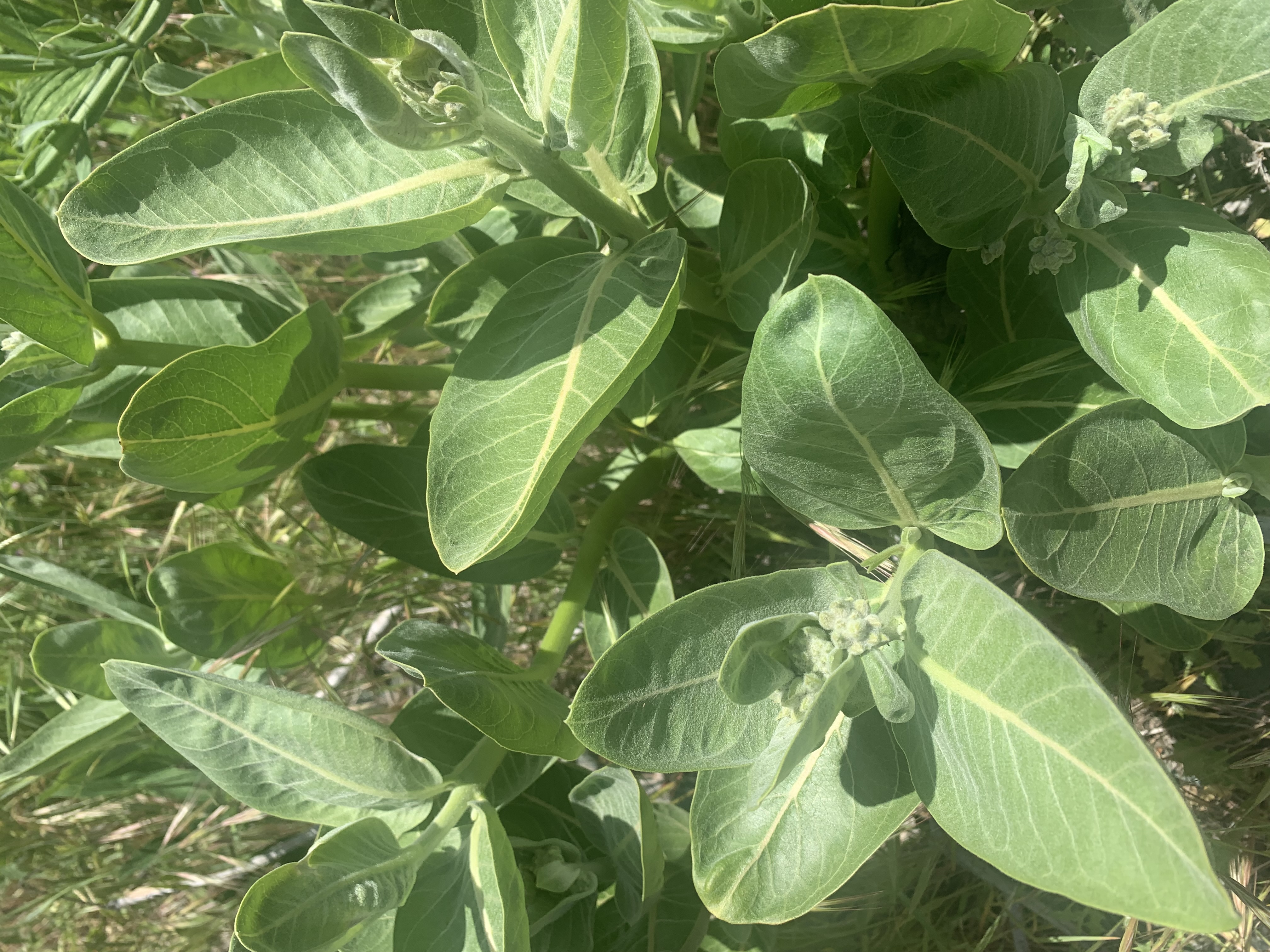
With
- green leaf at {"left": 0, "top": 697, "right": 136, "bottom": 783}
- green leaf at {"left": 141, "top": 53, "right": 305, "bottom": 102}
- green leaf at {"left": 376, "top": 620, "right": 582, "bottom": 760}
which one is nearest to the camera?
green leaf at {"left": 376, "top": 620, "right": 582, "bottom": 760}

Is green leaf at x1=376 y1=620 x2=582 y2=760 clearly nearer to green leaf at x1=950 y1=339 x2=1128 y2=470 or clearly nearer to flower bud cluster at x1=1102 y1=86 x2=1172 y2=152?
green leaf at x1=950 y1=339 x2=1128 y2=470

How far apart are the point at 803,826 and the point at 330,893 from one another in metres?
0.58

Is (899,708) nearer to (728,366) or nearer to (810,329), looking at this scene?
(810,329)

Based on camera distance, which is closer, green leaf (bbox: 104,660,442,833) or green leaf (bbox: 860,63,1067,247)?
green leaf (bbox: 860,63,1067,247)

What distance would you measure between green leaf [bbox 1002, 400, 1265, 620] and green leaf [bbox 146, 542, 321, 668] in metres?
1.33

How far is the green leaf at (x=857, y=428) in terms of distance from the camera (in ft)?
3.06

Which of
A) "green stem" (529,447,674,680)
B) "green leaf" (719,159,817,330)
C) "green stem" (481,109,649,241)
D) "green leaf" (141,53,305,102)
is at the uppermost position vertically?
"green leaf" (141,53,305,102)

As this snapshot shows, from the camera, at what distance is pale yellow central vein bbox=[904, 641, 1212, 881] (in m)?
0.78

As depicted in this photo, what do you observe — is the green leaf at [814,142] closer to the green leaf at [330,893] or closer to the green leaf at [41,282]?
the green leaf at [41,282]

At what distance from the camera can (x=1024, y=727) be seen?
2.99 ft

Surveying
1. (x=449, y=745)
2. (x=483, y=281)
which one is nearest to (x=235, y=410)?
(x=483, y=281)

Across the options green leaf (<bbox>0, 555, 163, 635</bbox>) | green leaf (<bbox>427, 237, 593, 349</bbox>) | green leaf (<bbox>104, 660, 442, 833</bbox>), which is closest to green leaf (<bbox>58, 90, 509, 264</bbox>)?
green leaf (<bbox>427, 237, 593, 349</bbox>)

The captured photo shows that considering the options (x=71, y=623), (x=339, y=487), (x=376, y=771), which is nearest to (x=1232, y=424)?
(x=376, y=771)

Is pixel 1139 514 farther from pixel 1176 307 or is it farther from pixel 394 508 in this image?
pixel 394 508
